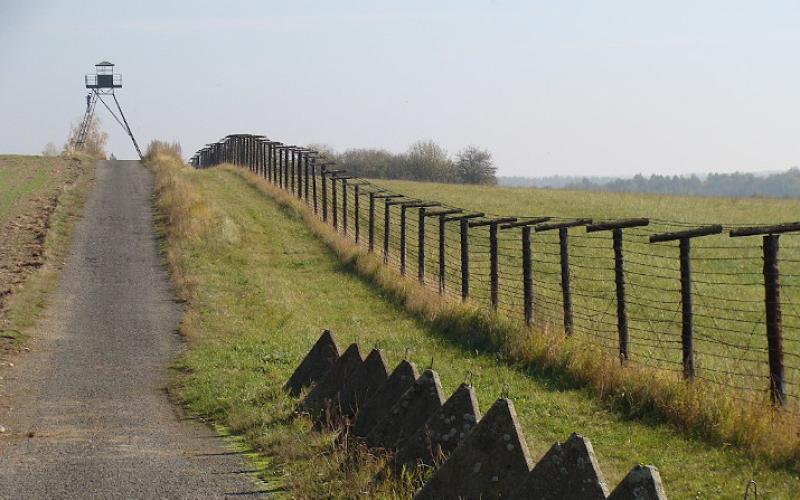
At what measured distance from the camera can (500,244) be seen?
37.9m

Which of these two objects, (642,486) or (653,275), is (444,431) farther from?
(653,275)

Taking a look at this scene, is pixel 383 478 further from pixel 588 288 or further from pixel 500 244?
pixel 500 244

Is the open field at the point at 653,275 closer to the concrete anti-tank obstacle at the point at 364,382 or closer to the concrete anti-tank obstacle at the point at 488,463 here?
the concrete anti-tank obstacle at the point at 364,382

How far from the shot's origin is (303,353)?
50.5ft

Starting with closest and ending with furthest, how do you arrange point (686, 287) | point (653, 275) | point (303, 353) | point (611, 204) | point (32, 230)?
point (686, 287)
point (653, 275)
point (303, 353)
point (32, 230)
point (611, 204)

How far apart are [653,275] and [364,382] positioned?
590cm

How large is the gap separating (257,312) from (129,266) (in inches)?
304

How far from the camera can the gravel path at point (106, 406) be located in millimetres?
9141

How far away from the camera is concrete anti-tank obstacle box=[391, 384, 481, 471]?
802cm

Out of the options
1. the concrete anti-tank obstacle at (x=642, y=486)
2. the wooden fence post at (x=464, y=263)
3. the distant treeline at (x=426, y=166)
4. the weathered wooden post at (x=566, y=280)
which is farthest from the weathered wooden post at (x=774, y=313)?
the distant treeline at (x=426, y=166)

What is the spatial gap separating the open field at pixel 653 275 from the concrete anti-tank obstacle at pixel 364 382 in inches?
143

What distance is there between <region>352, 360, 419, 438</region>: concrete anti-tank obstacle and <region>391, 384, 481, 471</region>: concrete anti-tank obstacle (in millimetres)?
1141

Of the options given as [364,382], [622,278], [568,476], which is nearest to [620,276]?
[622,278]

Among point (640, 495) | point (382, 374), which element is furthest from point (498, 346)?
point (640, 495)
